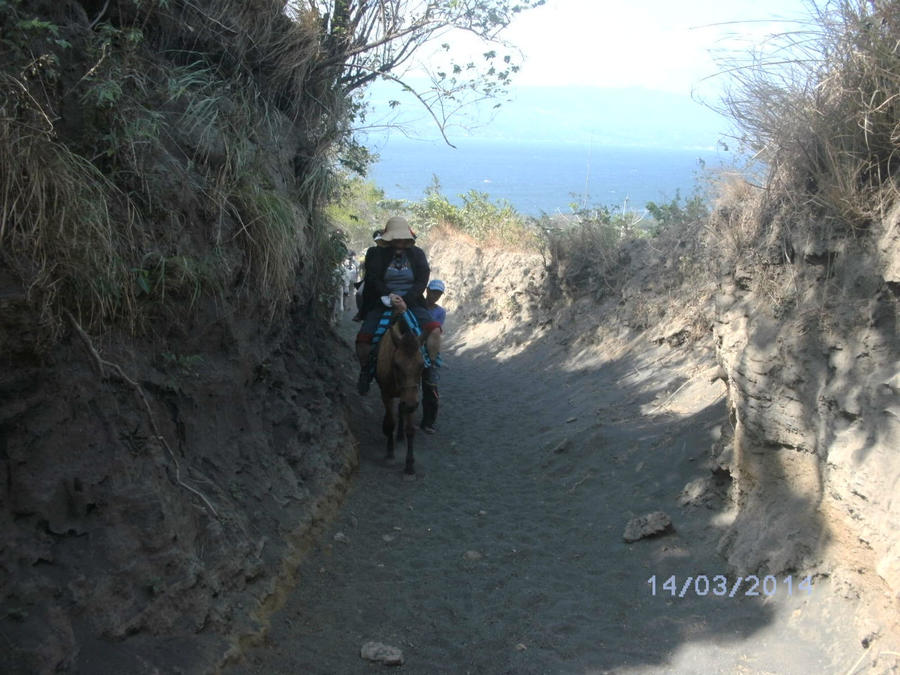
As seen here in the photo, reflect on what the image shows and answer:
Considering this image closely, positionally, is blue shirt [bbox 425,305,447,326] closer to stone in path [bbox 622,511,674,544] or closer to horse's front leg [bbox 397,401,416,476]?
horse's front leg [bbox 397,401,416,476]

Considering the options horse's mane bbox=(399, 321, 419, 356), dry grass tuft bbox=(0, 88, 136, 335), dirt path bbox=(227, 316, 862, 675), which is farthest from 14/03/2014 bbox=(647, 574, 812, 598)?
dry grass tuft bbox=(0, 88, 136, 335)

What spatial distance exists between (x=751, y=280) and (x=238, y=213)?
426 cm

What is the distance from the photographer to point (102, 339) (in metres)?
4.48

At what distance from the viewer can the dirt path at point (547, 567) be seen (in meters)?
4.71

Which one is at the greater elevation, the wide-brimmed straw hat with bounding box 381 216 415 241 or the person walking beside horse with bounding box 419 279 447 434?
the wide-brimmed straw hat with bounding box 381 216 415 241

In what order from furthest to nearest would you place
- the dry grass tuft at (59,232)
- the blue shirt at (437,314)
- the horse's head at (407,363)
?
the blue shirt at (437,314)
the horse's head at (407,363)
the dry grass tuft at (59,232)

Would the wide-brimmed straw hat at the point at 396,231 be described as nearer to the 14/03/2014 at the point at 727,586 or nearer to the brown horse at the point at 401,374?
the brown horse at the point at 401,374

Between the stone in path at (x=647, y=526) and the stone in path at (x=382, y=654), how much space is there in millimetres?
2446

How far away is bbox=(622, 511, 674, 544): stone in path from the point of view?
20.6ft

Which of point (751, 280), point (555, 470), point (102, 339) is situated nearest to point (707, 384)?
point (555, 470)

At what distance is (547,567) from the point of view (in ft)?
20.5

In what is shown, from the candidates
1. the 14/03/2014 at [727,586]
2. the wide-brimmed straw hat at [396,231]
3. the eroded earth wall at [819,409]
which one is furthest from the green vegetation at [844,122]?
the wide-brimmed straw hat at [396,231]

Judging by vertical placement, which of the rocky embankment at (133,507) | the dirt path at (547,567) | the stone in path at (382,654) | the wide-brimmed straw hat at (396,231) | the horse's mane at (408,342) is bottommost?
the stone in path at (382,654)

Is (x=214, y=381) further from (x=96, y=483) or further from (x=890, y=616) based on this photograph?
(x=890, y=616)
